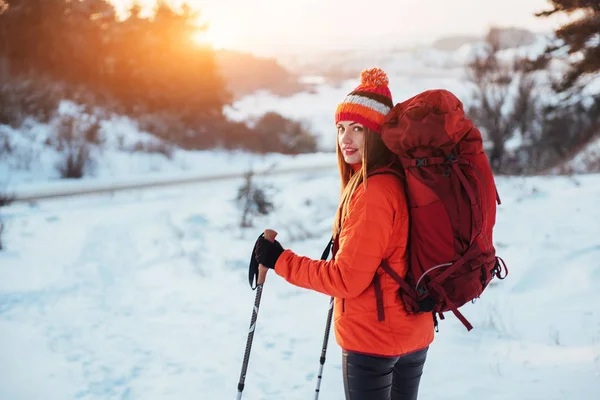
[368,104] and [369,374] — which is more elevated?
[368,104]

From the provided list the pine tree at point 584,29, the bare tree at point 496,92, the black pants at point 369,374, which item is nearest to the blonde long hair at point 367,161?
the black pants at point 369,374

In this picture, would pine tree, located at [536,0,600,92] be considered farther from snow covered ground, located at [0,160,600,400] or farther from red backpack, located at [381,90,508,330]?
red backpack, located at [381,90,508,330]

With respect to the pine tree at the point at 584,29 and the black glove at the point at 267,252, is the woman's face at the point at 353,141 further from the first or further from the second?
the pine tree at the point at 584,29

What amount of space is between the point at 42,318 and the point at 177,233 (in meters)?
2.81

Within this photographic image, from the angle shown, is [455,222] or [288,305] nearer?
[455,222]

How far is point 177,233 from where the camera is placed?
286 inches

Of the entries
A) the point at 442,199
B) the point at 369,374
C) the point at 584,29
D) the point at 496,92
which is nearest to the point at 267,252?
the point at 369,374

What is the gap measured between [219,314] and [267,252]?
3.04 metres

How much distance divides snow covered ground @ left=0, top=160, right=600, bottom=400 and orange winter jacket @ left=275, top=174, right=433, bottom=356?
1.67m

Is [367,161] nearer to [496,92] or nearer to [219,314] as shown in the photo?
[219,314]

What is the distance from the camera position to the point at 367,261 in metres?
1.81

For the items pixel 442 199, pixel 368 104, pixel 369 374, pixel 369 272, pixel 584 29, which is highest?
pixel 584 29

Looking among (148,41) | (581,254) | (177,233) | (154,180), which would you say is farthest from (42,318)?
(148,41)

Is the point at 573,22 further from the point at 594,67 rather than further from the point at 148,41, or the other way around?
the point at 148,41
